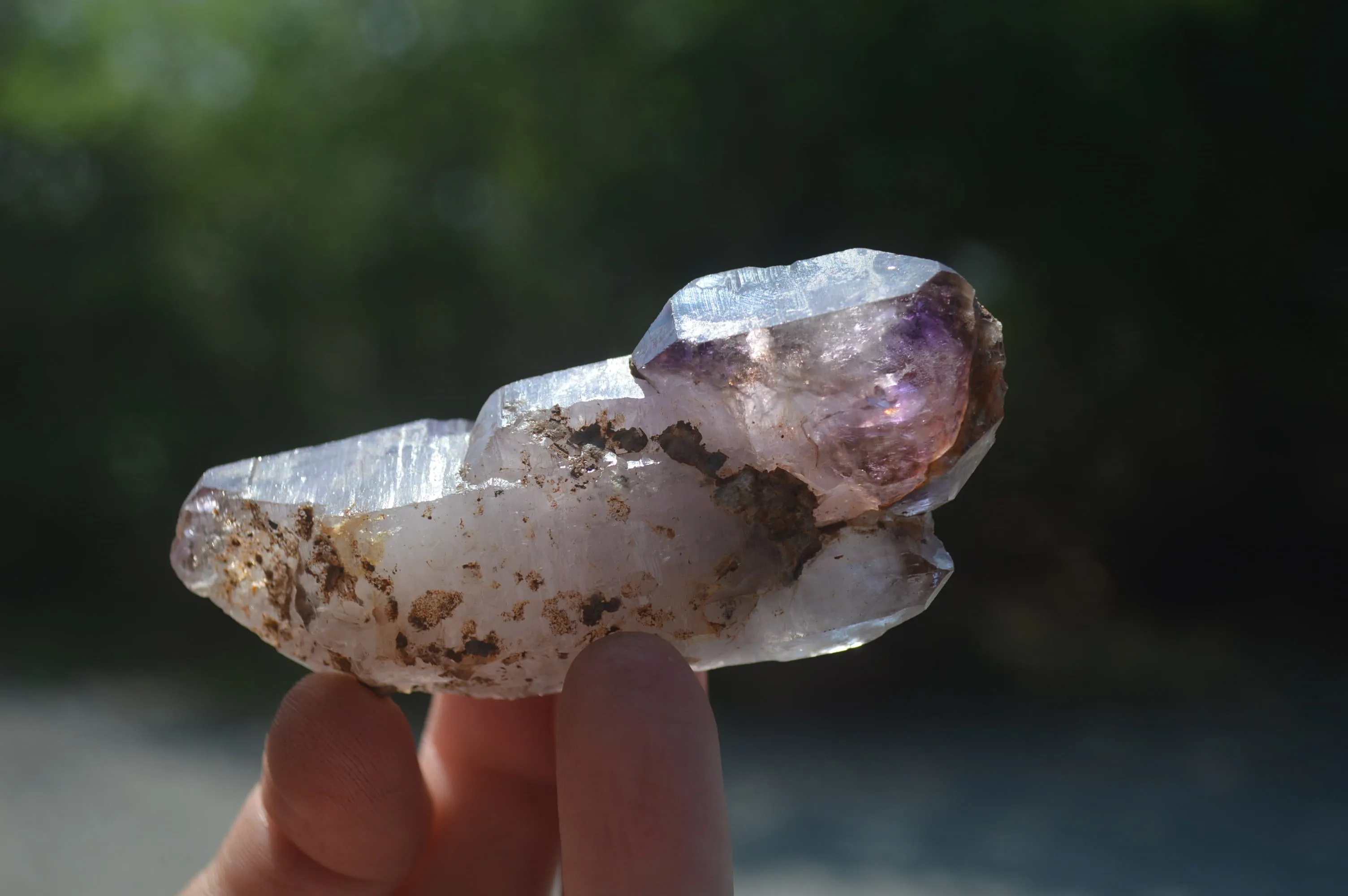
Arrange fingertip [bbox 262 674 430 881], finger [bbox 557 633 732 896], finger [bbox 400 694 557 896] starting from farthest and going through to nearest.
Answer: finger [bbox 400 694 557 896] < fingertip [bbox 262 674 430 881] < finger [bbox 557 633 732 896]

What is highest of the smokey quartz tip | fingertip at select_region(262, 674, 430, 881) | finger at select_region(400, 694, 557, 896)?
the smokey quartz tip

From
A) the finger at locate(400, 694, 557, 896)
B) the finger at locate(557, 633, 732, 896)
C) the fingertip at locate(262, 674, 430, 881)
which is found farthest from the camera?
the finger at locate(400, 694, 557, 896)

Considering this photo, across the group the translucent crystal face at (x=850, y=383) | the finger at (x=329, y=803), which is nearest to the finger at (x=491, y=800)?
the finger at (x=329, y=803)

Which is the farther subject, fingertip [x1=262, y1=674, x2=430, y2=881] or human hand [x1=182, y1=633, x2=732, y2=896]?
fingertip [x1=262, y1=674, x2=430, y2=881]

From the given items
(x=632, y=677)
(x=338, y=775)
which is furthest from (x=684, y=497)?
(x=338, y=775)

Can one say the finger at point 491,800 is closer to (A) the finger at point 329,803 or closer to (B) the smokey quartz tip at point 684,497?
(A) the finger at point 329,803

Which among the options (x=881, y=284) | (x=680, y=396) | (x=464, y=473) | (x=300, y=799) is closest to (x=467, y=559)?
(x=464, y=473)

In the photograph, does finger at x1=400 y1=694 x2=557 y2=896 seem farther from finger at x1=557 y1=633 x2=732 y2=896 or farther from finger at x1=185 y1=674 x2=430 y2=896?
finger at x1=557 y1=633 x2=732 y2=896

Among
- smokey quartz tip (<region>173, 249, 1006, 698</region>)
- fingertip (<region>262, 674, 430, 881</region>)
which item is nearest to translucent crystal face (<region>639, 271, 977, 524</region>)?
smokey quartz tip (<region>173, 249, 1006, 698</region>)
